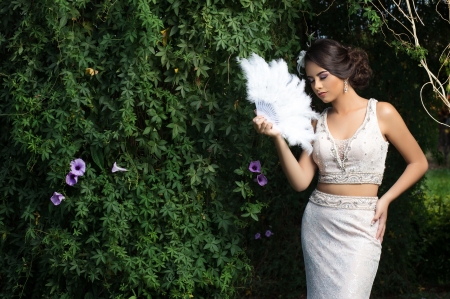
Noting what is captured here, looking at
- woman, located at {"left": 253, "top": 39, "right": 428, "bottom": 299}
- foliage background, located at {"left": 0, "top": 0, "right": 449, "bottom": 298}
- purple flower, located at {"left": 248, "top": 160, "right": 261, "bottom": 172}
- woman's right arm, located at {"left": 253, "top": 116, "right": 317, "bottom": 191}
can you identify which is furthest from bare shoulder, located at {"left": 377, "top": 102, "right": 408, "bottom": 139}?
purple flower, located at {"left": 248, "top": 160, "right": 261, "bottom": 172}

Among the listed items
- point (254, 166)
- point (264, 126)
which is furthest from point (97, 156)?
point (264, 126)

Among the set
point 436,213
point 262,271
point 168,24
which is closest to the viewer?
point 168,24

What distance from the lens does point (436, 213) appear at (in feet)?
19.2

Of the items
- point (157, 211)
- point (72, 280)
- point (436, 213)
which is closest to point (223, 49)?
point (157, 211)

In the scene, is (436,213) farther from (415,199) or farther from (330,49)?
(330,49)

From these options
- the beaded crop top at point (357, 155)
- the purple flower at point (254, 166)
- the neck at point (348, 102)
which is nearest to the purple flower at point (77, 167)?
the purple flower at point (254, 166)

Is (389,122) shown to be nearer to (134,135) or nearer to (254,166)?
(254,166)

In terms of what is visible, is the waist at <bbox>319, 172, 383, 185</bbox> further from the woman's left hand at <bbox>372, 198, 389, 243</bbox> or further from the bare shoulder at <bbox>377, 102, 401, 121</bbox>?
the bare shoulder at <bbox>377, 102, 401, 121</bbox>

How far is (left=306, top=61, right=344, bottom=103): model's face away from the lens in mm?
3035

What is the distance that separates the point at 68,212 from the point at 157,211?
47 centimetres

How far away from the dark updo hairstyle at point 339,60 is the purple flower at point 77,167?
1100mm

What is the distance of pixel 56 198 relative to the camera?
342 cm

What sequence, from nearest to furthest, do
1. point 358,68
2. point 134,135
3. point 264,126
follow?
point 264,126 → point 358,68 → point 134,135

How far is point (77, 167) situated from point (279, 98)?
1.01m
